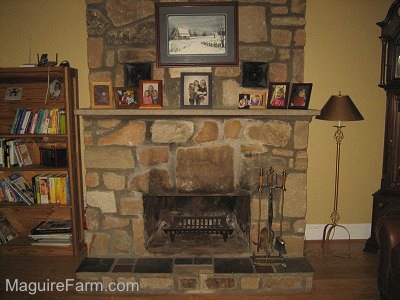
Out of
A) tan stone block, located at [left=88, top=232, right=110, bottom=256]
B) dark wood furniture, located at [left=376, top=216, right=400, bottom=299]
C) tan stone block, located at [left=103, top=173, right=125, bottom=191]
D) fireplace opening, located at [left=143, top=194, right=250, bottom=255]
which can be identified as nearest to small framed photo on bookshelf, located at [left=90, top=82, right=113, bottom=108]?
tan stone block, located at [left=103, top=173, right=125, bottom=191]

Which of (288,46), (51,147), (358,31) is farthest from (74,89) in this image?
(358,31)

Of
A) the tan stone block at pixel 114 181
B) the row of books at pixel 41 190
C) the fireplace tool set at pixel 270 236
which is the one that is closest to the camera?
the fireplace tool set at pixel 270 236

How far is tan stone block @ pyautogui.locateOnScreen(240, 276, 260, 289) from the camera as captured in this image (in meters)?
2.61

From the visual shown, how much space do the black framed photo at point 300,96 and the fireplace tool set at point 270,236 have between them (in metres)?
0.53

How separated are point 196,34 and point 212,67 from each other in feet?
0.95

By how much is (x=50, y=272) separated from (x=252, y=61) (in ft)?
7.87

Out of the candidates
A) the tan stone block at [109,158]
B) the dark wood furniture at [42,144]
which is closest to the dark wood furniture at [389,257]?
the tan stone block at [109,158]

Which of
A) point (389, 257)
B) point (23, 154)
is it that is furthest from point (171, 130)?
point (389, 257)

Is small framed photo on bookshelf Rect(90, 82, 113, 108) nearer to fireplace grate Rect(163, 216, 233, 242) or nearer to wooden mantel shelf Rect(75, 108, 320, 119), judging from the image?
wooden mantel shelf Rect(75, 108, 320, 119)

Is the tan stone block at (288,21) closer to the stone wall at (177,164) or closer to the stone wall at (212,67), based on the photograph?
the stone wall at (212,67)

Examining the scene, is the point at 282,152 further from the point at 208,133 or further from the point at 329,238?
the point at 329,238

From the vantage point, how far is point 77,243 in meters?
3.26

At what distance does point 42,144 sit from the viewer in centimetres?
344

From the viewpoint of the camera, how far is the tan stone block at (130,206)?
9.37ft
